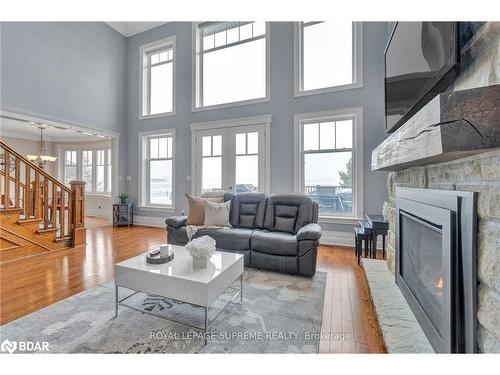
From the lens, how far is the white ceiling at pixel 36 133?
541cm

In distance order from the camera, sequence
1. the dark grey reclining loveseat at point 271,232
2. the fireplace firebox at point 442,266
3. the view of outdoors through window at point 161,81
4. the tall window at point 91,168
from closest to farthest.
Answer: the fireplace firebox at point 442,266 < the dark grey reclining loveseat at point 271,232 < the view of outdoors through window at point 161,81 < the tall window at point 91,168

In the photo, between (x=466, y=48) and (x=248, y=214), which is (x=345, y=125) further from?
(x=466, y=48)

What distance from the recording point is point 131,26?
5.55 m

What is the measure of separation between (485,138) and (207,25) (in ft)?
18.7

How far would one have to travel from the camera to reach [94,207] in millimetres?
7184

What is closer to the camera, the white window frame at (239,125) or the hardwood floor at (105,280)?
the hardwood floor at (105,280)

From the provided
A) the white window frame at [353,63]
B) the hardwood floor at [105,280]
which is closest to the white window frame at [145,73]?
the white window frame at [353,63]

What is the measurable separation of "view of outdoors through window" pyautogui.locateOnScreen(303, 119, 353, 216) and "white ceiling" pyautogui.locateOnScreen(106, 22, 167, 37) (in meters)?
4.52

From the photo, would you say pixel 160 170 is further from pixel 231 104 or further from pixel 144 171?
pixel 231 104

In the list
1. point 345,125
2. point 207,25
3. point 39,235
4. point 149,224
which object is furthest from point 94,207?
point 345,125

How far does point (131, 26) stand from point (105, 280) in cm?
594

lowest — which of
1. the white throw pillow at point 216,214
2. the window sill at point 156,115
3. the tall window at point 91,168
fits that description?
the white throw pillow at point 216,214

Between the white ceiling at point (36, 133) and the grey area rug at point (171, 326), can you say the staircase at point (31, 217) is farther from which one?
the white ceiling at point (36, 133)

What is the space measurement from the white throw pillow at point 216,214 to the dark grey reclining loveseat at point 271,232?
136 millimetres
